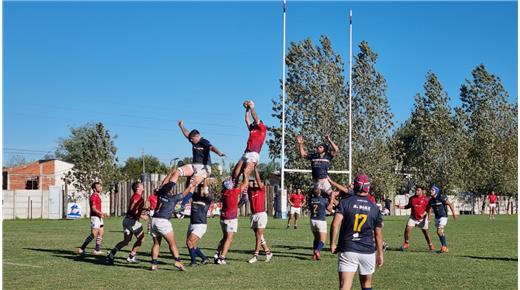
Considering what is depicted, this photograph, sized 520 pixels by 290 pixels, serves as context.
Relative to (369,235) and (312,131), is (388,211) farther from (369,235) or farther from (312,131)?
(369,235)

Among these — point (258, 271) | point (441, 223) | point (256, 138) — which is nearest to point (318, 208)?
point (256, 138)

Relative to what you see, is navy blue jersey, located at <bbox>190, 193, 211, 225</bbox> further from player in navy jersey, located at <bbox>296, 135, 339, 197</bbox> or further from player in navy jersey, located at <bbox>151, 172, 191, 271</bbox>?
player in navy jersey, located at <bbox>296, 135, 339, 197</bbox>

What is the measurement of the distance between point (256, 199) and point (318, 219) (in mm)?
1761

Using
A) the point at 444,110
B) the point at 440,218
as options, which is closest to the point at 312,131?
the point at 444,110

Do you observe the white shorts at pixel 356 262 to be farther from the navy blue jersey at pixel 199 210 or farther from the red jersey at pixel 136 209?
the red jersey at pixel 136 209

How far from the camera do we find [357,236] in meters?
10.8

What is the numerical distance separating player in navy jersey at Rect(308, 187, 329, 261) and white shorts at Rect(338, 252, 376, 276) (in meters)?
8.48

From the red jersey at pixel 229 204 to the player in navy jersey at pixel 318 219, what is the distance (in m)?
2.52

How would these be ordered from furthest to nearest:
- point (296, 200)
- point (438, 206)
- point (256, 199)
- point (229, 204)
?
point (296, 200), point (438, 206), point (256, 199), point (229, 204)

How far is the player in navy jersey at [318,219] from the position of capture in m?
19.4

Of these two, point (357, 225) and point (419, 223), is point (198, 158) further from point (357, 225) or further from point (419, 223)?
point (357, 225)

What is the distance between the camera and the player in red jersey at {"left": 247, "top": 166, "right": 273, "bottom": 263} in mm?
18727

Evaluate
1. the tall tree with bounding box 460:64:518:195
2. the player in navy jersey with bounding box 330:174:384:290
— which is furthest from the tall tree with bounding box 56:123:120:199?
the player in navy jersey with bounding box 330:174:384:290

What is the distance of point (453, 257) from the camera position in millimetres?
19984
